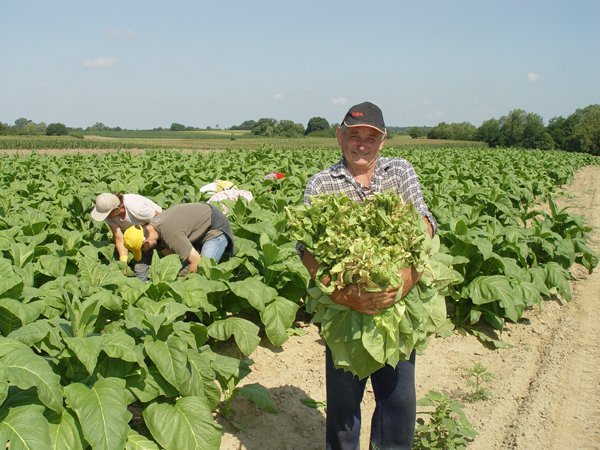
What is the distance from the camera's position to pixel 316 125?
98.4m

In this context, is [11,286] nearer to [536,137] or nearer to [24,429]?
[24,429]

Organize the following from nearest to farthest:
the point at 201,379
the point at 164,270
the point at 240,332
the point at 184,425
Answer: the point at 184,425 < the point at 201,379 < the point at 240,332 < the point at 164,270

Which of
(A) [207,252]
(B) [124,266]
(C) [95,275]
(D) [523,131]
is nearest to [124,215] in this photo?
(B) [124,266]

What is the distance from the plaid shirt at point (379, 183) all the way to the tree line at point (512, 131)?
68082mm

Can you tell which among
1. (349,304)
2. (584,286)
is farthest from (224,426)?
(584,286)

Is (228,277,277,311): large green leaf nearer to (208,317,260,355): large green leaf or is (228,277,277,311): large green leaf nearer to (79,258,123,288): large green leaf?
(208,317,260,355): large green leaf

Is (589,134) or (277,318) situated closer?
(277,318)

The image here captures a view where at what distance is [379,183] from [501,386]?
252 centimetres

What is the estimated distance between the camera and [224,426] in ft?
13.0

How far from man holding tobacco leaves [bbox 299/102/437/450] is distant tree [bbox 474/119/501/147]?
79.2 metres

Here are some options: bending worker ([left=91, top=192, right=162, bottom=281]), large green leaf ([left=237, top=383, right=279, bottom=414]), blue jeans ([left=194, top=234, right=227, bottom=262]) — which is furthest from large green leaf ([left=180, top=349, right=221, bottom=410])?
bending worker ([left=91, top=192, right=162, bottom=281])

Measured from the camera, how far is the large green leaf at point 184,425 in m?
3.08

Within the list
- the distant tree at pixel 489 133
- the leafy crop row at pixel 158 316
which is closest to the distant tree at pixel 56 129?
the distant tree at pixel 489 133

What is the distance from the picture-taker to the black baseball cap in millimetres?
2938
